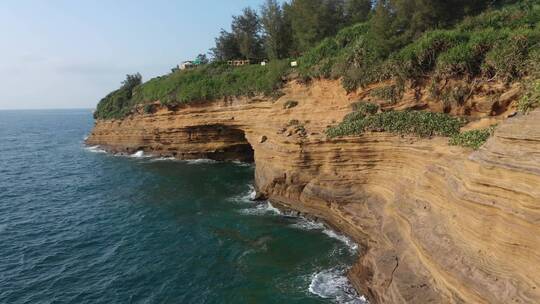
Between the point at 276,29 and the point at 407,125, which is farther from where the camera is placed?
the point at 276,29

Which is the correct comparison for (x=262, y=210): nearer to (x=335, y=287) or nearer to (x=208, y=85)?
(x=335, y=287)

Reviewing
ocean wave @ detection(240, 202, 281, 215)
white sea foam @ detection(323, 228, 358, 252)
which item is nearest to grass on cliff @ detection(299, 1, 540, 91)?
white sea foam @ detection(323, 228, 358, 252)

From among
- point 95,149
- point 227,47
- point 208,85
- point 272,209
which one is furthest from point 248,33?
point 272,209

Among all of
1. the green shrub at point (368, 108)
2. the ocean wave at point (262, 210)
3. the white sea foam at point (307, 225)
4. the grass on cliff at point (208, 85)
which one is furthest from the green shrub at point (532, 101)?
the grass on cliff at point (208, 85)

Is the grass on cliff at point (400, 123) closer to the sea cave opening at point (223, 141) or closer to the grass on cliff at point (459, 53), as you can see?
the grass on cliff at point (459, 53)

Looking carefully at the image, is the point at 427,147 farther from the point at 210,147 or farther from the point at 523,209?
the point at 210,147

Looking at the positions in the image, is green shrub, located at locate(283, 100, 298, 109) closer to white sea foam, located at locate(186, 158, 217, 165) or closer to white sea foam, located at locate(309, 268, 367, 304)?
white sea foam, located at locate(309, 268, 367, 304)
